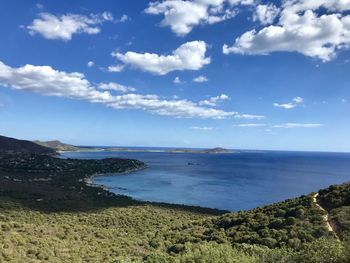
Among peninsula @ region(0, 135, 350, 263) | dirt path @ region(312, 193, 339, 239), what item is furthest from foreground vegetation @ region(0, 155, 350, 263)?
dirt path @ region(312, 193, 339, 239)

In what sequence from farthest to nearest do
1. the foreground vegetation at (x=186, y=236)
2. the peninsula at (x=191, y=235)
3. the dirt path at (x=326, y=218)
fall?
the dirt path at (x=326, y=218)
the peninsula at (x=191, y=235)
the foreground vegetation at (x=186, y=236)

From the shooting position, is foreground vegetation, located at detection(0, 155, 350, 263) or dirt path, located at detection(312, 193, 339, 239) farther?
dirt path, located at detection(312, 193, 339, 239)

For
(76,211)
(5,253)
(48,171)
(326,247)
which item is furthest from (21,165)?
(326,247)

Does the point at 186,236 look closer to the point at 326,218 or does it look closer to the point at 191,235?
the point at 191,235

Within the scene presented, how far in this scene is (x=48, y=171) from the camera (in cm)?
12506

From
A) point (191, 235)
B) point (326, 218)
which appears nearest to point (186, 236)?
point (191, 235)

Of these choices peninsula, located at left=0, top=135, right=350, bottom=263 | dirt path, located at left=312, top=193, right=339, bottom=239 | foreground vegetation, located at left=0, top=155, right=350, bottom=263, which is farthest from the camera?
dirt path, located at left=312, top=193, right=339, bottom=239

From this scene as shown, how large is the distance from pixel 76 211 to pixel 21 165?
269 feet

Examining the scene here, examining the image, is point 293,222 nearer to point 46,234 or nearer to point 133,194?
point 46,234

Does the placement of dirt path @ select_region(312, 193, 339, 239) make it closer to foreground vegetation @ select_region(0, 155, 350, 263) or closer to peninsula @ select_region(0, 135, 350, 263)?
peninsula @ select_region(0, 135, 350, 263)

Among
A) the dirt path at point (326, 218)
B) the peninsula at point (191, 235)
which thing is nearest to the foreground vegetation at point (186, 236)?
the peninsula at point (191, 235)

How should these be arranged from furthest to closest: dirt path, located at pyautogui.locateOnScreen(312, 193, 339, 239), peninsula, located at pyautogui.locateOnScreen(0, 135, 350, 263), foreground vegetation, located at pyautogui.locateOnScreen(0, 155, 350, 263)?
1. dirt path, located at pyautogui.locateOnScreen(312, 193, 339, 239)
2. peninsula, located at pyautogui.locateOnScreen(0, 135, 350, 263)
3. foreground vegetation, located at pyautogui.locateOnScreen(0, 155, 350, 263)

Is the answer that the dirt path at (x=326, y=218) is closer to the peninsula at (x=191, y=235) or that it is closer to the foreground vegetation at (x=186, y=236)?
the peninsula at (x=191, y=235)

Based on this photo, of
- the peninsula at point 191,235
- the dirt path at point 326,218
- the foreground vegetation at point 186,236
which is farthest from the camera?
the dirt path at point 326,218
